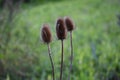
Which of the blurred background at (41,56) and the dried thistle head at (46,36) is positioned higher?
the dried thistle head at (46,36)

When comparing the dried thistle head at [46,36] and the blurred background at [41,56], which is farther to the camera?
the blurred background at [41,56]

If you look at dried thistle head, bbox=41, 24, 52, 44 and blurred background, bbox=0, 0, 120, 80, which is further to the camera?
blurred background, bbox=0, 0, 120, 80

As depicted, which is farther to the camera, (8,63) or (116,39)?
(116,39)

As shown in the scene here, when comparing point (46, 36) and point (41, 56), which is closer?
point (46, 36)

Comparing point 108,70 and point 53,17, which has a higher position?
point 53,17

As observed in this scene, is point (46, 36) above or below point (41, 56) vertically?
above

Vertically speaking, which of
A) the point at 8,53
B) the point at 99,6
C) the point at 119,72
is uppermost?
the point at 99,6

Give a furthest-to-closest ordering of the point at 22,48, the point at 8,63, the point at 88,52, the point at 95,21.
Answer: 1. the point at 95,21
2. the point at 88,52
3. the point at 22,48
4. the point at 8,63

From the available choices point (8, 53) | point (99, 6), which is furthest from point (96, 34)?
point (99, 6)

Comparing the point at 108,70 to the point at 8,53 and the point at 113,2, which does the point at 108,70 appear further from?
the point at 113,2

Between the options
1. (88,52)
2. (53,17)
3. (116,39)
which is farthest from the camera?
(53,17)

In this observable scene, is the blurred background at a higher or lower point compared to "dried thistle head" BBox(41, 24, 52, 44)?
lower
